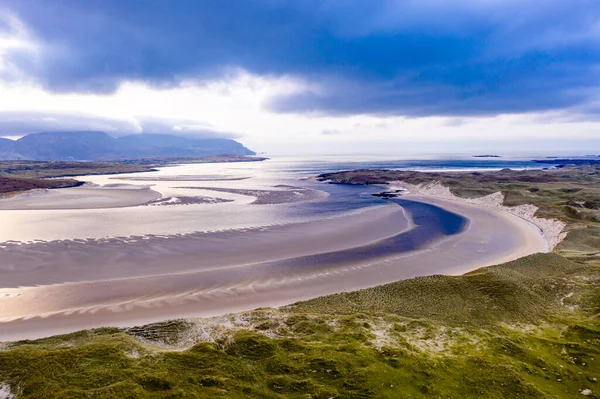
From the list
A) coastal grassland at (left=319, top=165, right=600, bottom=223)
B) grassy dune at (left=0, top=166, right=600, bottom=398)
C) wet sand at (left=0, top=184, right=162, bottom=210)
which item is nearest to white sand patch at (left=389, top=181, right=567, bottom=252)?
coastal grassland at (left=319, top=165, right=600, bottom=223)

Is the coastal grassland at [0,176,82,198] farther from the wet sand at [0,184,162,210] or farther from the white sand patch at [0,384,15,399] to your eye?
the white sand patch at [0,384,15,399]

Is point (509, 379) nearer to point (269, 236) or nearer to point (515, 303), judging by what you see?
point (515, 303)

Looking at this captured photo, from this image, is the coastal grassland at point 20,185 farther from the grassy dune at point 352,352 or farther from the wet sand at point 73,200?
the grassy dune at point 352,352

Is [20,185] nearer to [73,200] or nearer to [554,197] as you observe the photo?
[73,200]

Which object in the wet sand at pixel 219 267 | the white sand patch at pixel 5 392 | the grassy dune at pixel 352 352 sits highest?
the white sand patch at pixel 5 392

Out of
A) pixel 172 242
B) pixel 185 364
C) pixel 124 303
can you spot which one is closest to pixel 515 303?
pixel 185 364

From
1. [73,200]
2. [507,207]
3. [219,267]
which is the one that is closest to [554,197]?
[507,207]

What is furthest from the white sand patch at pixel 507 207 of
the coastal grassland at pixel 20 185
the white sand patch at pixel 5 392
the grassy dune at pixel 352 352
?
the coastal grassland at pixel 20 185
